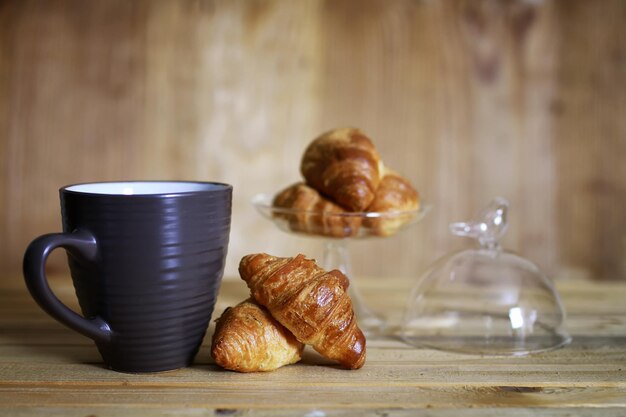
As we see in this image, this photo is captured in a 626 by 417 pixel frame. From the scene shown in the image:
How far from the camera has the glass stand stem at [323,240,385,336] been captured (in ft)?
3.02

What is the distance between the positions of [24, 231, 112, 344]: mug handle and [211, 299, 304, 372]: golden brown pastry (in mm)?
108

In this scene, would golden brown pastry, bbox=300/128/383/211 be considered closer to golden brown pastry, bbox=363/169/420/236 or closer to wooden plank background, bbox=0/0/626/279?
golden brown pastry, bbox=363/169/420/236

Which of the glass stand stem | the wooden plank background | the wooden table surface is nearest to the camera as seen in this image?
the wooden table surface

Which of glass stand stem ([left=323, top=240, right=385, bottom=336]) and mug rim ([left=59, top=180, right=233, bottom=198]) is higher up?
mug rim ([left=59, top=180, right=233, bottom=198])

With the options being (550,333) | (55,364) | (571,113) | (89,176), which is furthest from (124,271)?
(571,113)

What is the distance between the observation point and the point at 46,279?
2.08ft

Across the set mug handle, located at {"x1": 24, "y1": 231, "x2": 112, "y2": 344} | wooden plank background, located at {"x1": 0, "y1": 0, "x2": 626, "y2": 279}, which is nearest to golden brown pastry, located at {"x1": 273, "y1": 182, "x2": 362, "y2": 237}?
mug handle, located at {"x1": 24, "y1": 231, "x2": 112, "y2": 344}

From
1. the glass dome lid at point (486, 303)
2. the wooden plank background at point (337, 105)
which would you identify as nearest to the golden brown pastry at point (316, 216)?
the glass dome lid at point (486, 303)

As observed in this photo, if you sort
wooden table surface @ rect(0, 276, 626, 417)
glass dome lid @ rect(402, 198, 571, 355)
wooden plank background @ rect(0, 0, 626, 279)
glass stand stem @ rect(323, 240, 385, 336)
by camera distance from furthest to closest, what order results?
wooden plank background @ rect(0, 0, 626, 279)
glass stand stem @ rect(323, 240, 385, 336)
glass dome lid @ rect(402, 198, 571, 355)
wooden table surface @ rect(0, 276, 626, 417)

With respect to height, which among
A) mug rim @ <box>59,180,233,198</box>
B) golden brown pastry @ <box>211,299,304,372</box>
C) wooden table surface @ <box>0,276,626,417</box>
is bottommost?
wooden table surface @ <box>0,276,626,417</box>

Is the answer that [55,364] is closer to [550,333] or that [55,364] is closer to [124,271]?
[124,271]

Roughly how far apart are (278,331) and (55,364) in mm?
225

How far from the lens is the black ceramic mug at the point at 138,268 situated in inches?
25.3

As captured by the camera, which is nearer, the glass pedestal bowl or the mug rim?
the mug rim
